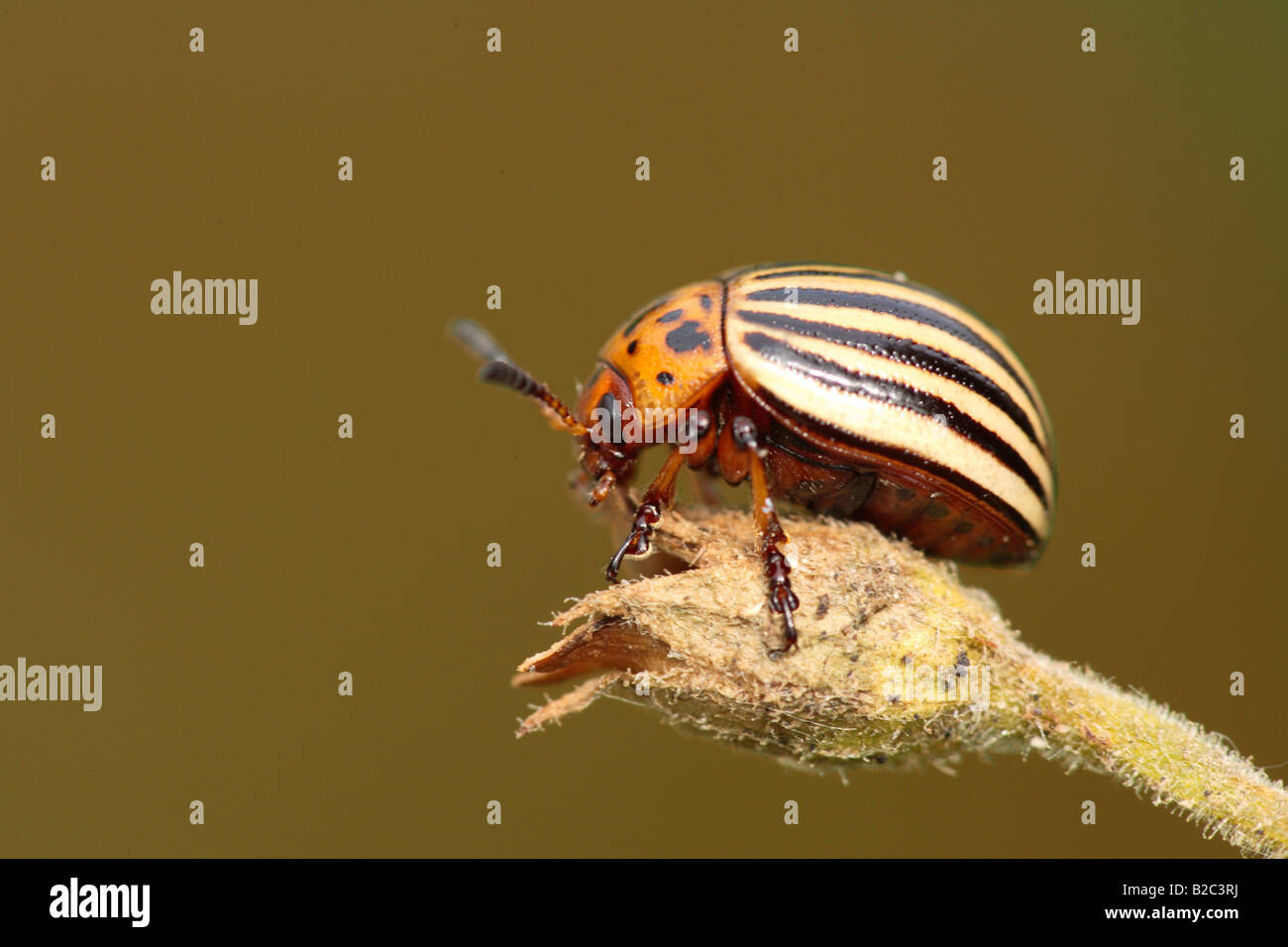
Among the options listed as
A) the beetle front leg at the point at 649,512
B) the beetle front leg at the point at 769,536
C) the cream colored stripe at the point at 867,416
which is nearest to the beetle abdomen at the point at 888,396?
the cream colored stripe at the point at 867,416

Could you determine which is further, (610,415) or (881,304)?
(610,415)

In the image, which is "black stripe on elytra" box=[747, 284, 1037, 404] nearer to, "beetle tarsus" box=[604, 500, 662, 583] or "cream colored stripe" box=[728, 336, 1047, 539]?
"cream colored stripe" box=[728, 336, 1047, 539]

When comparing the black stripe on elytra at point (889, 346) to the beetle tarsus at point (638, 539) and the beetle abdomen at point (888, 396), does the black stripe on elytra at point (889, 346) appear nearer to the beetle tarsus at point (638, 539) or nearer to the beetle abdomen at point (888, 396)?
the beetle abdomen at point (888, 396)

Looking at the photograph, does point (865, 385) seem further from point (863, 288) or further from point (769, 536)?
point (769, 536)

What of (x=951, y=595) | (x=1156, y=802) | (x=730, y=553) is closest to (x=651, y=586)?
(x=730, y=553)

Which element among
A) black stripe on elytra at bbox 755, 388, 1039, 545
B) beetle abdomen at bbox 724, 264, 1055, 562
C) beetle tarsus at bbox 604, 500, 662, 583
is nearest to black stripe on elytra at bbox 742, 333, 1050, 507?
beetle abdomen at bbox 724, 264, 1055, 562

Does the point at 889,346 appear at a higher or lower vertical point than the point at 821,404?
higher

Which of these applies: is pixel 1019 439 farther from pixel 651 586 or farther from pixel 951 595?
pixel 651 586

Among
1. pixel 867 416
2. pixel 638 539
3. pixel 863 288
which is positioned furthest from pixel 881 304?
pixel 638 539
